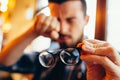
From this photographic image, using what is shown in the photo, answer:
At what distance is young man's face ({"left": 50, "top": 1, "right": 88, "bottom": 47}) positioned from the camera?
125 cm

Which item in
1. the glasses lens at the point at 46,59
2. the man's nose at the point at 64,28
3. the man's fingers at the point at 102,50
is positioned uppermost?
the man's nose at the point at 64,28

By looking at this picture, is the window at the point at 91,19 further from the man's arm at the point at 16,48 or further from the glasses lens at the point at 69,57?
the man's arm at the point at 16,48

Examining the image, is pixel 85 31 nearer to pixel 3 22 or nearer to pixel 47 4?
pixel 47 4

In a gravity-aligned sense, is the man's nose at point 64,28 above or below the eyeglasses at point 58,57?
above

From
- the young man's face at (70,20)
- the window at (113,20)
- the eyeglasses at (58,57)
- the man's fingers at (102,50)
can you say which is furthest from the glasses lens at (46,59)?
the window at (113,20)

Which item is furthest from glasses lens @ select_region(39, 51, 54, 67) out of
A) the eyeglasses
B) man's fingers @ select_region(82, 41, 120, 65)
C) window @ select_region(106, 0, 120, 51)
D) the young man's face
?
window @ select_region(106, 0, 120, 51)

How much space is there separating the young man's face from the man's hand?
11cm

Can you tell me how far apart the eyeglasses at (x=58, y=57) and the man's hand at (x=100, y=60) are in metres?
0.07

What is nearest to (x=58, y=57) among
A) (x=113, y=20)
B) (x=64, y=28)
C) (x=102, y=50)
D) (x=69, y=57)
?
(x=69, y=57)

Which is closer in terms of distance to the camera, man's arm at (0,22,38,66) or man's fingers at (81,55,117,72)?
man's fingers at (81,55,117,72)

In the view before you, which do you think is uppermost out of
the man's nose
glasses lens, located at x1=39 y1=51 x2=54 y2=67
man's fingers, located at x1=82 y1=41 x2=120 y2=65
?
the man's nose

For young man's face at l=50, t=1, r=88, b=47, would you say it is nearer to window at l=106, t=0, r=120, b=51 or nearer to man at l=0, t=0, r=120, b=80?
man at l=0, t=0, r=120, b=80

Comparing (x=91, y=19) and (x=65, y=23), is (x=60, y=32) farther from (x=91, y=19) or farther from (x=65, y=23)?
(x=91, y=19)

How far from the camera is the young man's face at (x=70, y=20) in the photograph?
4.09 ft
